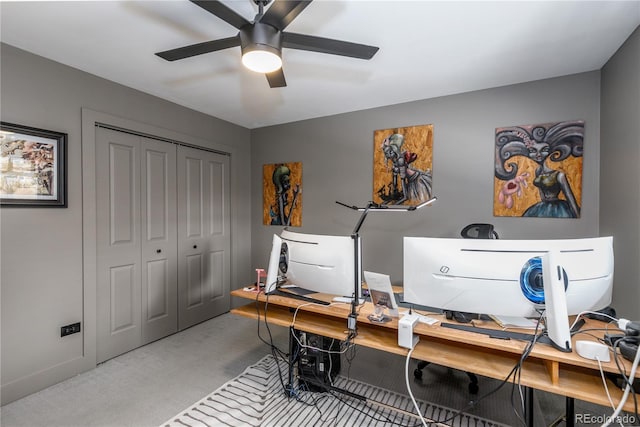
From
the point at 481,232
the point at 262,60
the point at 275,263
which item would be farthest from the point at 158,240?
the point at 481,232

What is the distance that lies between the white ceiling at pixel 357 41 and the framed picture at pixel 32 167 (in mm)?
605

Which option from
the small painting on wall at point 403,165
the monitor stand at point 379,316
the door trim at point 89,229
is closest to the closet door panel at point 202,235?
the door trim at point 89,229

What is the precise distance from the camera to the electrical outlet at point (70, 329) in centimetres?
221

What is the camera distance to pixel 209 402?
6.41ft

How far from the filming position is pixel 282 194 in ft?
12.0

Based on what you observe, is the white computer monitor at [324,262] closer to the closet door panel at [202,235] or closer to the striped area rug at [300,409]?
the striped area rug at [300,409]

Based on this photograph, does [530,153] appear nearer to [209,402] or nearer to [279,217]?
[279,217]

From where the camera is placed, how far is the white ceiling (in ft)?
5.24

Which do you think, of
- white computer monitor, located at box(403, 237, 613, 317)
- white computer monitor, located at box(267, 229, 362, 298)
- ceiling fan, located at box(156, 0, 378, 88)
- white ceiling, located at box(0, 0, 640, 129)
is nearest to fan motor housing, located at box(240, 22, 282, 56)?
ceiling fan, located at box(156, 0, 378, 88)

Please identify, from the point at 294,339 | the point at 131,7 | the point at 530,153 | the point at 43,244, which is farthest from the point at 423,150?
the point at 43,244

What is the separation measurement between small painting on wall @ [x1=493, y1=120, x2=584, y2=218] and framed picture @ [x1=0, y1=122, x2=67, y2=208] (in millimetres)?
3591

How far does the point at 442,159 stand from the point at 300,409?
7.91 feet

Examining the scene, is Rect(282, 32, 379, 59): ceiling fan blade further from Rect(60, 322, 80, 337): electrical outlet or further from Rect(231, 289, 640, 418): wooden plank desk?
Rect(60, 322, 80, 337): electrical outlet

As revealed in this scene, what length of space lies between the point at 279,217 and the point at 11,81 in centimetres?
255
